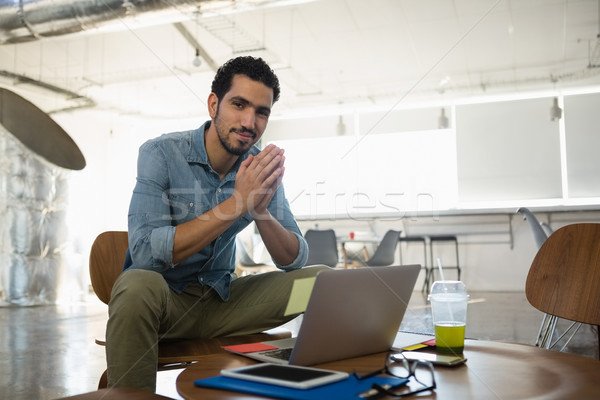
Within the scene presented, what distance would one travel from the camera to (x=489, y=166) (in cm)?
765

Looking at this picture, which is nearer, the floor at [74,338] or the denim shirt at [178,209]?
the denim shirt at [178,209]

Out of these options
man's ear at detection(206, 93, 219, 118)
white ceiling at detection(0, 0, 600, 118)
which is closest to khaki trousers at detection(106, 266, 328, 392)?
man's ear at detection(206, 93, 219, 118)

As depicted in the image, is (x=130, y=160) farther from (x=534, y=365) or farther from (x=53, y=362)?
(x=534, y=365)

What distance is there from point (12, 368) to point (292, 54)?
4.76m

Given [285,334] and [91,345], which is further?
[91,345]

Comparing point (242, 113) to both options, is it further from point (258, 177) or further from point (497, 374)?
point (497, 374)

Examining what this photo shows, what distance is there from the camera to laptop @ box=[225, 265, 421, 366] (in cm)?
83

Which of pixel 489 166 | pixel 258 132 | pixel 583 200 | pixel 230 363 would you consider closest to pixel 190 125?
pixel 489 166

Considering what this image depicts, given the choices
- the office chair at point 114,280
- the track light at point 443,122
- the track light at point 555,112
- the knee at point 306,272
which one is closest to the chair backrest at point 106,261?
the office chair at point 114,280

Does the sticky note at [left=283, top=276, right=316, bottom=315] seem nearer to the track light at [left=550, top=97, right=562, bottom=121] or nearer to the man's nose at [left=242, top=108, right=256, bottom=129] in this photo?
the man's nose at [left=242, top=108, right=256, bottom=129]

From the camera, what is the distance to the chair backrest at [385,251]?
18.3 feet

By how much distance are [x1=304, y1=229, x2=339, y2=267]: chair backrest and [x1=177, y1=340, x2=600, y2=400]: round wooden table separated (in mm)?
4287

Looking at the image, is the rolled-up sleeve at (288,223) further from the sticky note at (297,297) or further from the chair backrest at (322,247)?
the chair backrest at (322,247)

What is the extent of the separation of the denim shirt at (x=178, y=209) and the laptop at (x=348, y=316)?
1.28ft
